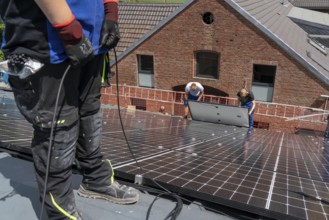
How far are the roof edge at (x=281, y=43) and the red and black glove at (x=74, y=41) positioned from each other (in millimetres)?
16148

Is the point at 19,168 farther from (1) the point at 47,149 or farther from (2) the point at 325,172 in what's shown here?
(2) the point at 325,172

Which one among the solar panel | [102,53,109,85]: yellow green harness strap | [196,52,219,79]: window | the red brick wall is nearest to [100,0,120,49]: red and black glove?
[102,53,109,85]: yellow green harness strap

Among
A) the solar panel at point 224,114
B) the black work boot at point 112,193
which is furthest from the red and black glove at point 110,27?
the solar panel at point 224,114

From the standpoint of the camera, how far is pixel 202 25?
18.4 m

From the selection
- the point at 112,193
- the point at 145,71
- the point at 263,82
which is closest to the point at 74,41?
the point at 112,193

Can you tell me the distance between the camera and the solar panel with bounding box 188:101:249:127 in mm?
9125

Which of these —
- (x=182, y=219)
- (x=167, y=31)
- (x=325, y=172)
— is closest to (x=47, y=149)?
(x=182, y=219)

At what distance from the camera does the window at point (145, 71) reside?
20.5 meters

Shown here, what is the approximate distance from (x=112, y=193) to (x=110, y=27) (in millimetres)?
1079

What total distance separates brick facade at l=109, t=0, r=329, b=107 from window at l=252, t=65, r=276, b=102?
0.36 meters

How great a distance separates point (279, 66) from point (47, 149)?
16.5m

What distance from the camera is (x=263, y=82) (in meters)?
17.7

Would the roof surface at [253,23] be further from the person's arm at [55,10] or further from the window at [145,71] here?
the person's arm at [55,10]

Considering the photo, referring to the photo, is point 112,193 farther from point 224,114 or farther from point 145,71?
point 145,71
